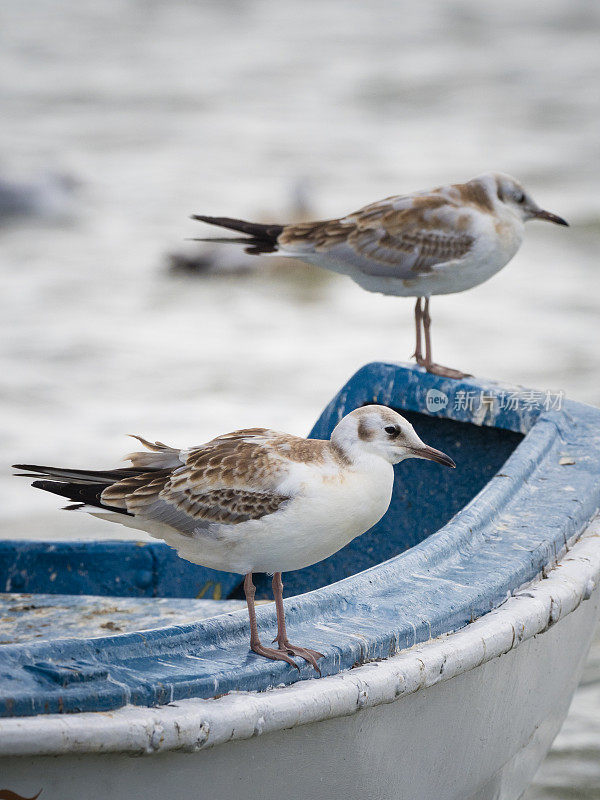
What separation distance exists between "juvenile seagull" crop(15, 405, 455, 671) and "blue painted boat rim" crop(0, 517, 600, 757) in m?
0.10

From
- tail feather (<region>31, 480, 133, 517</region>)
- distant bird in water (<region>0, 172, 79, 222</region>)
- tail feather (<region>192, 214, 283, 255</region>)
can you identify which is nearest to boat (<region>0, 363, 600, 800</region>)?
tail feather (<region>31, 480, 133, 517</region>)

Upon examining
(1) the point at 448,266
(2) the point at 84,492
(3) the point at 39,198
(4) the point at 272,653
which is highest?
(3) the point at 39,198

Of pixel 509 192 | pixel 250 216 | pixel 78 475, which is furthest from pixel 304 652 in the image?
pixel 250 216

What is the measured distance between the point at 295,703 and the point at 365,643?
0.23 m

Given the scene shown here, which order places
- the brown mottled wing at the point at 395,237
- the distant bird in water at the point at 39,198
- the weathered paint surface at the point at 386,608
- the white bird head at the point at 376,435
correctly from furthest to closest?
the distant bird in water at the point at 39,198 < the brown mottled wing at the point at 395,237 < the white bird head at the point at 376,435 < the weathered paint surface at the point at 386,608

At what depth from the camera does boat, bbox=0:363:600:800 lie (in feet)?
6.98

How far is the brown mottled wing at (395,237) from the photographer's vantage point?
12.8 ft

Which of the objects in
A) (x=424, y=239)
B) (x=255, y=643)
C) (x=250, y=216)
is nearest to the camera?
(x=255, y=643)

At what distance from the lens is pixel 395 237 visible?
3965 mm

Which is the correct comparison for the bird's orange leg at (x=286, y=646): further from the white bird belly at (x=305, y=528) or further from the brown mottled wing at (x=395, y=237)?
the brown mottled wing at (x=395, y=237)

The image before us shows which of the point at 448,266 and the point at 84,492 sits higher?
the point at 448,266

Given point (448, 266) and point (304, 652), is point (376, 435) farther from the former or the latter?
point (448, 266)

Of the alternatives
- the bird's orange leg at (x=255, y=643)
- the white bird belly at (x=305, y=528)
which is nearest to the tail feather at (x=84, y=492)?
the white bird belly at (x=305, y=528)

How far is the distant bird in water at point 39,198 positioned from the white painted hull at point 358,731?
8731mm
